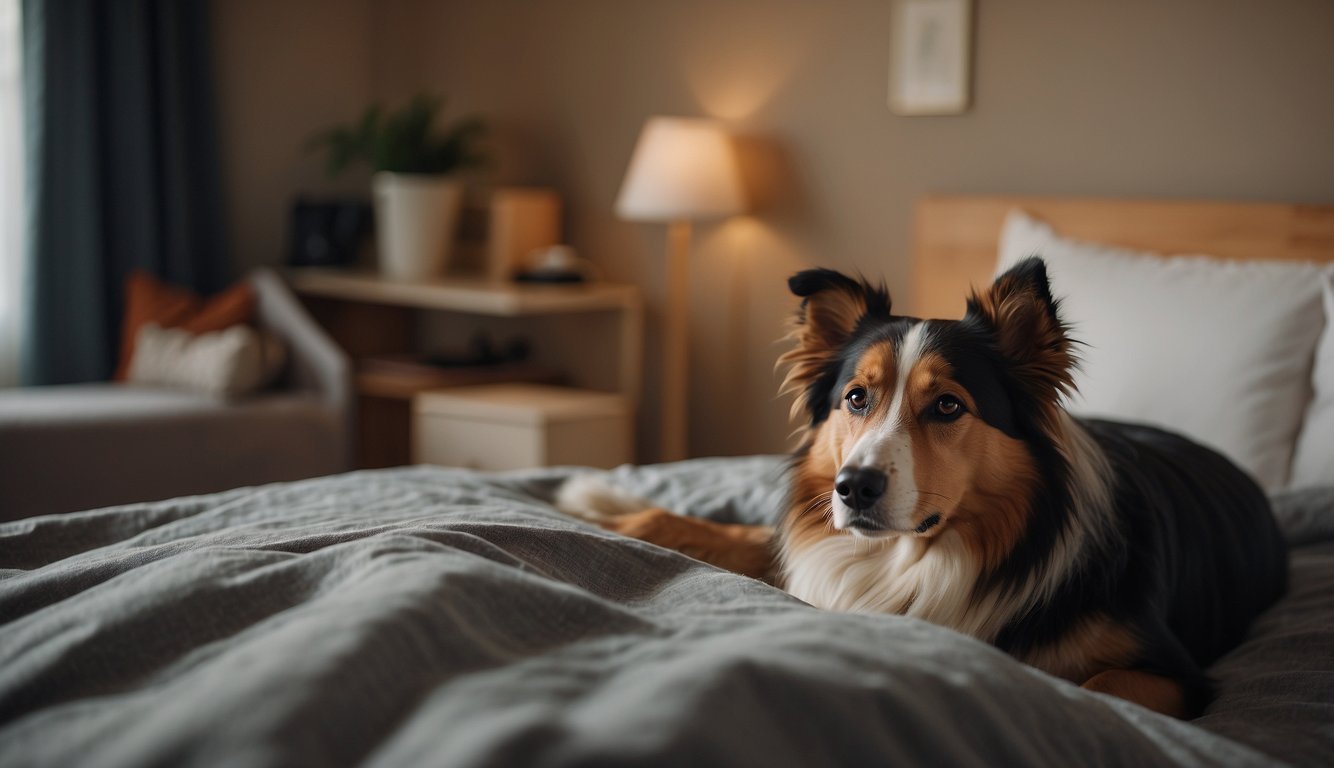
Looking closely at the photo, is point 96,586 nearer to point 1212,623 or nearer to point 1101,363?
point 1212,623

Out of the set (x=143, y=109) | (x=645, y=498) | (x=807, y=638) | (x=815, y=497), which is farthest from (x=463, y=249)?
(x=807, y=638)

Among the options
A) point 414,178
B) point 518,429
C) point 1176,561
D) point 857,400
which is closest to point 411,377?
point 518,429

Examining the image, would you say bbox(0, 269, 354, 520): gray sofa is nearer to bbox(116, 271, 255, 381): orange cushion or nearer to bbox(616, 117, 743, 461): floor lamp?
bbox(116, 271, 255, 381): orange cushion

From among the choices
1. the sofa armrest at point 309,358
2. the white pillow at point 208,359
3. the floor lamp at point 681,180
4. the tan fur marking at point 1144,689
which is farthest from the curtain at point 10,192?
the tan fur marking at point 1144,689

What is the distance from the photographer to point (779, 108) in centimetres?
369

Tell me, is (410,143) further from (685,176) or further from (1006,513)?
(1006,513)

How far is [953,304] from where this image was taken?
3.16m

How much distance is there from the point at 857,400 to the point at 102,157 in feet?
11.3

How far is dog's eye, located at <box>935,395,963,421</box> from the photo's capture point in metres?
1.48

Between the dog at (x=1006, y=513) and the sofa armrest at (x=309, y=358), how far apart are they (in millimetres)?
2330

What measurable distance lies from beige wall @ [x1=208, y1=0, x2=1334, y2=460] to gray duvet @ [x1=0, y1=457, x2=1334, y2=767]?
6.51ft

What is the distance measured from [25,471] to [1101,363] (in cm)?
268

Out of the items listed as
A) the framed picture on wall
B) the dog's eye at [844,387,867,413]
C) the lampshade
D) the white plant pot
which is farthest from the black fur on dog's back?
the white plant pot

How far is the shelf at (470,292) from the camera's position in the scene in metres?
3.73
